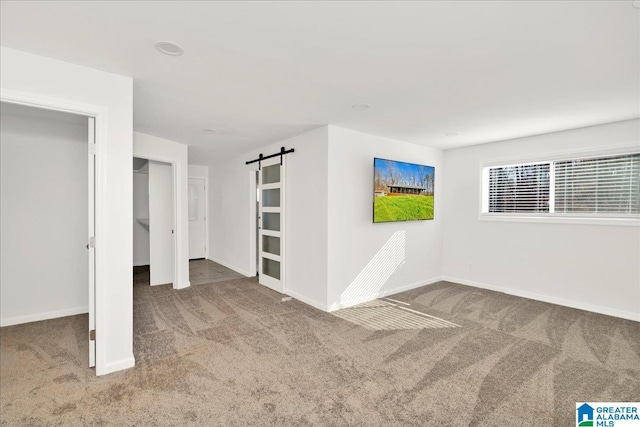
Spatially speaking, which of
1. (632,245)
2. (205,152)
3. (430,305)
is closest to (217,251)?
Result: (205,152)

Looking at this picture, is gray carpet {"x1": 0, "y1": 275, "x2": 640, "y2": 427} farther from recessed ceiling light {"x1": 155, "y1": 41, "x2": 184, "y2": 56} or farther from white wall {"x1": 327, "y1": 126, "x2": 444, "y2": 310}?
recessed ceiling light {"x1": 155, "y1": 41, "x2": 184, "y2": 56}

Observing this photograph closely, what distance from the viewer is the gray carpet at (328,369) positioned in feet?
6.70

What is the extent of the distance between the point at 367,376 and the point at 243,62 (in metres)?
2.70

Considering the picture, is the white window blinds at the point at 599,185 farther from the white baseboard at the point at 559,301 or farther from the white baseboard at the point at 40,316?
the white baseboard at the point at 40,316

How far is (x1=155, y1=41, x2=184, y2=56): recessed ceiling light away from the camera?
2035 millimetres

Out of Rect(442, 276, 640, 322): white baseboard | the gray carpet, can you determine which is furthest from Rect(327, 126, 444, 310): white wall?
Rect(442, 276, 640, 322): white baseboard

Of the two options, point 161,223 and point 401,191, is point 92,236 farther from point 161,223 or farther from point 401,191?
point 401,191

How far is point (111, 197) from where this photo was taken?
8.16ft

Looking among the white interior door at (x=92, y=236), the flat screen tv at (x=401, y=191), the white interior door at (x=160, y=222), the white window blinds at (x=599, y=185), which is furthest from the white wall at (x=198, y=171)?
the white window blinds at (x=599, y=185)

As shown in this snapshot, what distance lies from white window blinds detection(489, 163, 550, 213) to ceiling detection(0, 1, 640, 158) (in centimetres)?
114

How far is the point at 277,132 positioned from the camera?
4.41 metres

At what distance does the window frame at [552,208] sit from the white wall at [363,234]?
3.46 feet

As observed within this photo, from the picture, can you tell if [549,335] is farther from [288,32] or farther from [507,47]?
[288,32]

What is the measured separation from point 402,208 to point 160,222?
412 centimetres
